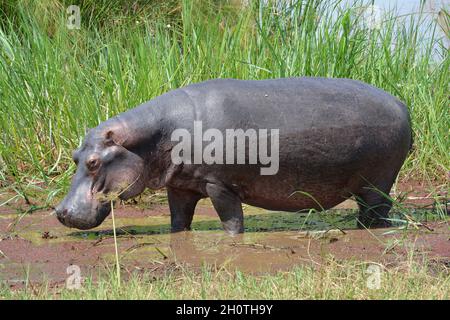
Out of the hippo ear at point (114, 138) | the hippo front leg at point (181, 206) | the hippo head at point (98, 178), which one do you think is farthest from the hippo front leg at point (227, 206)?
the hippo ear at point (114, 138)

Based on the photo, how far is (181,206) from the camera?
5.27 m

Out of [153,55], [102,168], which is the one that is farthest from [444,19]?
[102,168]

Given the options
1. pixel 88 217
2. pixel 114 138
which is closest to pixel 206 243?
pixel 88 217

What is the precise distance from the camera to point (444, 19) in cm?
768

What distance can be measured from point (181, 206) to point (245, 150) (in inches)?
22.9

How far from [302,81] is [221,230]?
102cm

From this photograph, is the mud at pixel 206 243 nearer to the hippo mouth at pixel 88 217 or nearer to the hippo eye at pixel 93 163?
the hippo mouth at pixel 88 217

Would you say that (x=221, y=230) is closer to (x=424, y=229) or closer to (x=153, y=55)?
(x=424, y=229)

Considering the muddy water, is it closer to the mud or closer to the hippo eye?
the mud

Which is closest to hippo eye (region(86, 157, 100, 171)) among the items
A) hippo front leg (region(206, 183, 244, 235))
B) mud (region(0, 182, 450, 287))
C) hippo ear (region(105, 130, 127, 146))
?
hippo ear (region(105, 130, 127, 146))

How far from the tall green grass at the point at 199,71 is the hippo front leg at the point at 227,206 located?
5.60ft

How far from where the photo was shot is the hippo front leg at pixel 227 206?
5.00 meters

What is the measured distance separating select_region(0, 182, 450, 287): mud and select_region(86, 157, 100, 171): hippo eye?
1.36 ft

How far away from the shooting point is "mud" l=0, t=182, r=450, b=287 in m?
4.34
